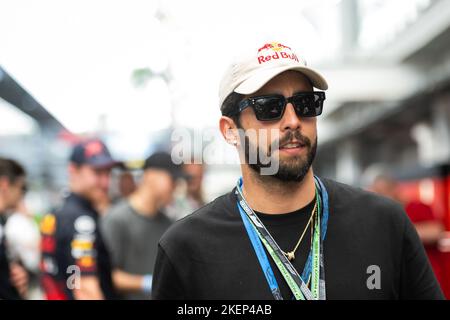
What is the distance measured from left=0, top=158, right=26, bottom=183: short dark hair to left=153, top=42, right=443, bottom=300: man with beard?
2250mm

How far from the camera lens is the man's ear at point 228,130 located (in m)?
1.81

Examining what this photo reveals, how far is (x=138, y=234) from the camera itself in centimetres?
372

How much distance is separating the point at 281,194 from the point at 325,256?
0.72 feet

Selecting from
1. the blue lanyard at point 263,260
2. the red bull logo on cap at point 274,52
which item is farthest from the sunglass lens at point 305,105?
the blue lanyard at point 263,260

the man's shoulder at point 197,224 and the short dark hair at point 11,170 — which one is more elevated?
the short dark hair at point 11,170

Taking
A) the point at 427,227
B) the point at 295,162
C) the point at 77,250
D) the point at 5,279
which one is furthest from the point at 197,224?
the point at 427,227

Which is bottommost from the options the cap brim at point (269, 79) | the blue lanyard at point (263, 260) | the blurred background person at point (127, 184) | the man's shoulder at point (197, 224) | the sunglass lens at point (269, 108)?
the blue lanyard at point (263, 260)

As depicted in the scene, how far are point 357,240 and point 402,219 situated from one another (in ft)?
0.49

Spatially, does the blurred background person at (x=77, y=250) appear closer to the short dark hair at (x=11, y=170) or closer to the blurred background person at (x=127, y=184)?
the short dark hair at (x=11, y=170)

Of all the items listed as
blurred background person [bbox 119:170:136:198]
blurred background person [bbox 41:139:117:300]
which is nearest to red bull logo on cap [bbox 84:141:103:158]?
blurred background person [bbox 41:139:117:300]

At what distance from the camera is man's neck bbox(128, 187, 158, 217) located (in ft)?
12.7

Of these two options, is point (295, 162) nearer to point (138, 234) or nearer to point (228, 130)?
point (228, 130)

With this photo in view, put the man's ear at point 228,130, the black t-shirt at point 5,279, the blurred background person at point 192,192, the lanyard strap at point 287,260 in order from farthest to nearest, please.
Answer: the blurred background person at point 192,192 < the black t-shirt at point 5,279 < the man's ear at point 228,130 < the lanyard strap at point 287,260
